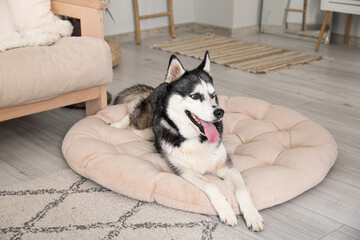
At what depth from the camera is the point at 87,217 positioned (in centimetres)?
190

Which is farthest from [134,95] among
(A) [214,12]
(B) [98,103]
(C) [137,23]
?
(A) [214,12]

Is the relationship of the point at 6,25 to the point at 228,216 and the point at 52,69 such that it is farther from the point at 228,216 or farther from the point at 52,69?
the point at 228,216

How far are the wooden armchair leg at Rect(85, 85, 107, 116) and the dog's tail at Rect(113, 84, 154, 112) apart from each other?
9 cm

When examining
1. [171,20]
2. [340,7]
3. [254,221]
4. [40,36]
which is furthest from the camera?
[171,20]

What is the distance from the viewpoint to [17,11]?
293 cm

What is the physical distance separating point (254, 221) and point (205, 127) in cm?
47

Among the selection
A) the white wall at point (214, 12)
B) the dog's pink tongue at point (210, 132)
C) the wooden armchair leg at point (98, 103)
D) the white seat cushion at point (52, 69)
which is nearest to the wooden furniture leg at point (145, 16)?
the white wall at point (214, 12)

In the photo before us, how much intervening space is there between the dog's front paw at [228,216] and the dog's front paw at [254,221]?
1.9 inches

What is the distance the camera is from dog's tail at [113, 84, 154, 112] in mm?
2645

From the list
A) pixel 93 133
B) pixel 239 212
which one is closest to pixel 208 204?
pixel 239 212

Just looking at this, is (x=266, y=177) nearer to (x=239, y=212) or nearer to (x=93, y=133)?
(x=239, y=212)

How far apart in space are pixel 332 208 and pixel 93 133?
127 centimetres

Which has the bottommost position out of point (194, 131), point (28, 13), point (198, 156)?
point (198, 156)

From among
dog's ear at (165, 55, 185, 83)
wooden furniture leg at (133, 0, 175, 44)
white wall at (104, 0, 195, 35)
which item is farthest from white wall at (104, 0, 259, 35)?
dog's ear at (165, 55, 185, 83)
